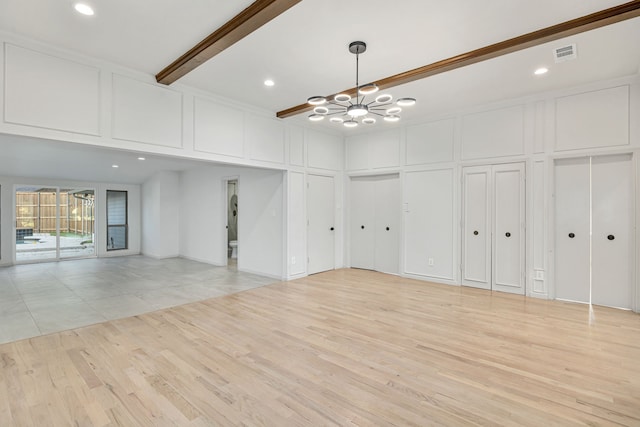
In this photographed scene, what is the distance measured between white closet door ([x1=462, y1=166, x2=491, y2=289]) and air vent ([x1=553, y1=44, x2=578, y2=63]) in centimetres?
195

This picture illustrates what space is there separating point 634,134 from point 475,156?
6.30 feet

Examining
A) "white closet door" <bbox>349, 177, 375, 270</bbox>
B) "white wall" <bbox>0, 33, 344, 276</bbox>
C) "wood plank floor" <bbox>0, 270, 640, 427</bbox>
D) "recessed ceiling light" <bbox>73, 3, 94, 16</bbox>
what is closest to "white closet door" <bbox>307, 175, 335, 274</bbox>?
"white wall" <bbox>0, 33, 344, 276</bbox>

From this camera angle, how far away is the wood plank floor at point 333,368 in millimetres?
2066

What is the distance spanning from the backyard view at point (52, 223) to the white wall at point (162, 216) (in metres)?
1.50

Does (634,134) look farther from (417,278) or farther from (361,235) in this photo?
(361,235)

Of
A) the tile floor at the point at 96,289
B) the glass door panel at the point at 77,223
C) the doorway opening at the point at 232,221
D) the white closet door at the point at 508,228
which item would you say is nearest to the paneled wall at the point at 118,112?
the tile floor at the point at 96,289

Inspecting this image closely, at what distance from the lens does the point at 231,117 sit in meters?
4.98

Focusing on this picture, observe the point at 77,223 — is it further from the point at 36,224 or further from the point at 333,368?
the point at 333,368

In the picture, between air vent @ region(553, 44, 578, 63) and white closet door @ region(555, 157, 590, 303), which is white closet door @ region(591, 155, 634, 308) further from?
air vent @ region(553, 44, 578, 63)

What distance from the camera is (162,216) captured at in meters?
8.56

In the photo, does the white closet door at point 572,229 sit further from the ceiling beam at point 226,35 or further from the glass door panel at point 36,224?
the glass door panel at point 36,224

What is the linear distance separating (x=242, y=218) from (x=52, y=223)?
18.2 feet

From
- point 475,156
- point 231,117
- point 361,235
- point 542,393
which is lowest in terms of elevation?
point 542,393

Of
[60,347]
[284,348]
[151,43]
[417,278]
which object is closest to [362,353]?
[284,348]
